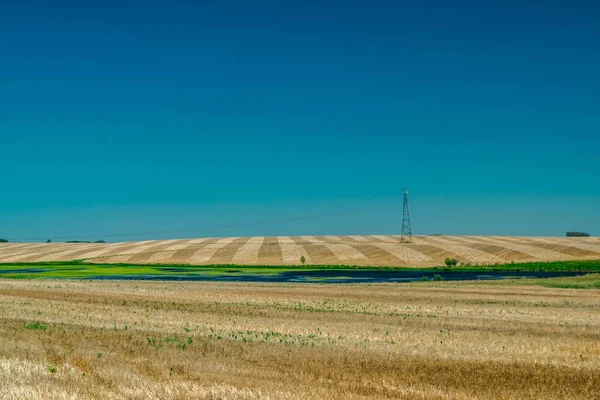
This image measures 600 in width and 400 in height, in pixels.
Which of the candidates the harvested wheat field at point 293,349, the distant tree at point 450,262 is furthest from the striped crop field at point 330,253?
the harvested wheat field at point 293,349

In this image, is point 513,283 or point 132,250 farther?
point 132,250

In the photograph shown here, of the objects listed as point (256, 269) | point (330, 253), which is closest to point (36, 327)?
point (256, 269)

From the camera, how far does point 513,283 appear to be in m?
64.2

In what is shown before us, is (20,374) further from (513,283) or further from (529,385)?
(513,283)

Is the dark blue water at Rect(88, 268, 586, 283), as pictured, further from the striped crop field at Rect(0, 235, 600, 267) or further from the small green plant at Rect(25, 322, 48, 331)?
the small green plant at Rect(25, 322, 48, 331)

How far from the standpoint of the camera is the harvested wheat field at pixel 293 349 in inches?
639

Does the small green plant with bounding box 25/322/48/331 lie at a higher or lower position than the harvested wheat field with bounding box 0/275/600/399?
higher

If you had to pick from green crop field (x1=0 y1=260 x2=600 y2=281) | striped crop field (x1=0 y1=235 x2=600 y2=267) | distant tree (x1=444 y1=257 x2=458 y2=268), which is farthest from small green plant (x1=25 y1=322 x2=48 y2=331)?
distant tree (x1=444 y1=257 x2=458 y2=268)

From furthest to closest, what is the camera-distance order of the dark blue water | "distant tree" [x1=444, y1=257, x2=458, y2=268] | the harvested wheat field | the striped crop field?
the striped crop field < "distant tree" [x1=444, y1=257, x2=458, y2=268] < the dark blue water < the harvested wheat field

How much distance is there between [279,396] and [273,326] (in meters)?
14.5

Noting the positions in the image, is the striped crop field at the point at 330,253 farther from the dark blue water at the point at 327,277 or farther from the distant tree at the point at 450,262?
the dark blue water at the point at 327,277

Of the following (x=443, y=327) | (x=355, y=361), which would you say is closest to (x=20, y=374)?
(x=355, y=361)

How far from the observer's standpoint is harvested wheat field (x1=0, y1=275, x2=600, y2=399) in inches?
639

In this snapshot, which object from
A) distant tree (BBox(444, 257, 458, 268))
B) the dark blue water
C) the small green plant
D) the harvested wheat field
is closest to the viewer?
the harvested wheat field
